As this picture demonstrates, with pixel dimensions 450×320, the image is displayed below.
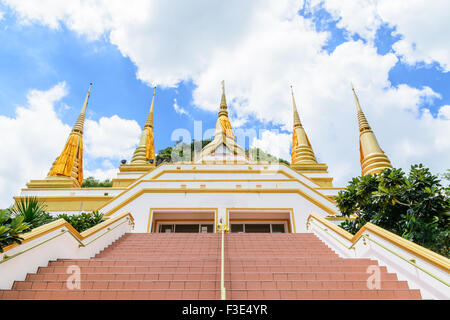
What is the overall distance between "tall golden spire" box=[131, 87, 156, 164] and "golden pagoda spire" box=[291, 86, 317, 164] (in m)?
13.6

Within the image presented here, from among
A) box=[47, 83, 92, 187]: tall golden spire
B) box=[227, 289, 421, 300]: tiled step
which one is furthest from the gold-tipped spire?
box=[227, 289, 421, 300]: tiled step

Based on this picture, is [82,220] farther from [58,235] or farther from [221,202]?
[221,202]

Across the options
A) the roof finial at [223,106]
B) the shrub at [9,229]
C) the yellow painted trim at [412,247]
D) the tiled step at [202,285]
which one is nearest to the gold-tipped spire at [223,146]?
the roof finial at [223,106]

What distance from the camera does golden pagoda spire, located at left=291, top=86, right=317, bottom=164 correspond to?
79.0 ft

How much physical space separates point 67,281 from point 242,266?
3175mm

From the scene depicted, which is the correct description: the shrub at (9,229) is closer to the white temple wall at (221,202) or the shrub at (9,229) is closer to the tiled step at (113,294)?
the tiled step at (113,294)

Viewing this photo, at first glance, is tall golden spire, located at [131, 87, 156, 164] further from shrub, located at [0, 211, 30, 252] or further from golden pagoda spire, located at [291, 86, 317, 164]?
shrub, located at [0, 211, 30, 252]

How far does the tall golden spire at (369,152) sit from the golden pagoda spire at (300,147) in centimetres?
396

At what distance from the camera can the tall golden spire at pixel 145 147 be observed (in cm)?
2544

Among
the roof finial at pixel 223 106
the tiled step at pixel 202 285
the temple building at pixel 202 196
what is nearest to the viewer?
the tiled step at pixel 202 285

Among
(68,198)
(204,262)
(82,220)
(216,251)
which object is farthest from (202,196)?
(68,198)

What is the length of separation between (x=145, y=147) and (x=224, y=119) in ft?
32.9

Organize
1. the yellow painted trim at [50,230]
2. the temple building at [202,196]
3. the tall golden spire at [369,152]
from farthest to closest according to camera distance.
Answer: the tall golden spire at [369,152] → the temple building at [202,196] → the yellow painted trim at [50,230]

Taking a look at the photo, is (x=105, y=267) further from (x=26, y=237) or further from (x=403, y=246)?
(x=403, y=246)
